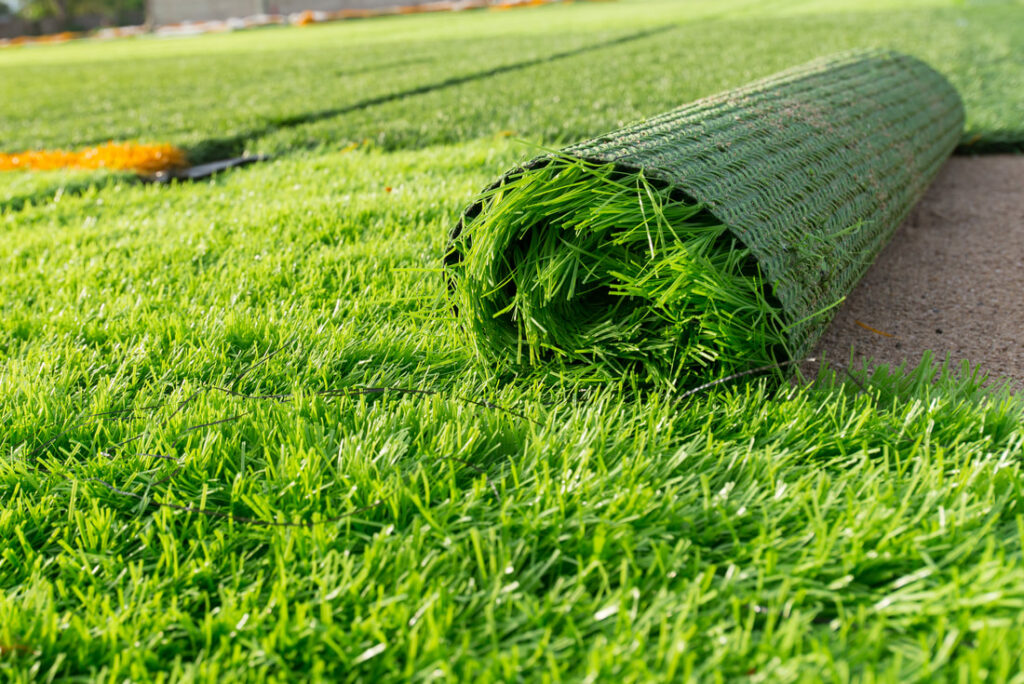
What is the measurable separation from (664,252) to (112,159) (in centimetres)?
465

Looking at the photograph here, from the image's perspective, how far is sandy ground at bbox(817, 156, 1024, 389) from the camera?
7.36 ft

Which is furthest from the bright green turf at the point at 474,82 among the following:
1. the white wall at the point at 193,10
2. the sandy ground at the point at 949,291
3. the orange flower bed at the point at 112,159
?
the white wall at the point at 193,10

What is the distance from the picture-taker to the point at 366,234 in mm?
3168

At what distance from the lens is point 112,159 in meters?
5.16

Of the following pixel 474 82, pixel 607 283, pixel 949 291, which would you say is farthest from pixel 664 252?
pixel 474 82

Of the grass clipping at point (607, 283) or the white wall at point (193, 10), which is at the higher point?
the white wall at point (193, 10)

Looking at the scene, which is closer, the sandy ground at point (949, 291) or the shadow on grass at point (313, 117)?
the sandy ground at point (949, 291)

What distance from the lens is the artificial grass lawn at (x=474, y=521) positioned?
115cm

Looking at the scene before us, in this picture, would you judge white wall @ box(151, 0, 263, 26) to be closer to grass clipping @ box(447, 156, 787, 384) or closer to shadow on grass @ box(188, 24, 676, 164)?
shadow on grass @ box(188, 24, 676, 164)

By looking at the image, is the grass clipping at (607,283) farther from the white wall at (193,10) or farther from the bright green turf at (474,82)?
the white wall at (193,10)

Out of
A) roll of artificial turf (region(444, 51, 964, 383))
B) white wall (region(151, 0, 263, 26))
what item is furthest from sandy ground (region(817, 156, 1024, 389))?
white wall (region(151, 0, 263, 26))

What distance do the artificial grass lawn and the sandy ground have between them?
41 centimetres

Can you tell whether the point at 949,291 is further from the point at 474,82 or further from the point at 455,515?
the point at 474,82

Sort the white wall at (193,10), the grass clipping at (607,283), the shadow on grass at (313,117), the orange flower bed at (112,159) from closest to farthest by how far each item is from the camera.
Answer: the grass clipping at (607,283)
the orange flower bed at (112,159)
the shadow on grass at (313,117)
the white wall at (193,10)
